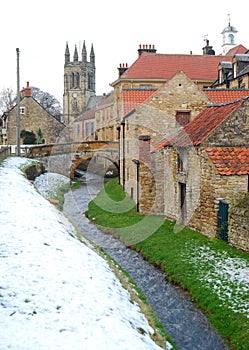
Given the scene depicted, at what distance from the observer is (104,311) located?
8.45 meters

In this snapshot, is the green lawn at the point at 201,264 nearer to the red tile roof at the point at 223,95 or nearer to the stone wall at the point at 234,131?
the stone wall at the point at 234,131

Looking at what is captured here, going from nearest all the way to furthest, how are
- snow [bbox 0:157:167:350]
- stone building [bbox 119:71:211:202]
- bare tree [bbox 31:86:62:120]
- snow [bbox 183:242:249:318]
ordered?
snow [bbox 0:157:167:350] < snow [bbox 183:242:249:318] < stone building [bbox 119:71:211:202] < bare tree [bbox 31:86:62:120]

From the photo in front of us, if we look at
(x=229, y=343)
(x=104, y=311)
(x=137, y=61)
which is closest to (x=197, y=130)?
(x=229, y=343)

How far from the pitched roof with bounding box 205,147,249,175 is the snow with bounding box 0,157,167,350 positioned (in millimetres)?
6143

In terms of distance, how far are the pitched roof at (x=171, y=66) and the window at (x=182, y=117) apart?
20489mm

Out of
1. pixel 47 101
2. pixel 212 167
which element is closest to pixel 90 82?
pixel 47 101

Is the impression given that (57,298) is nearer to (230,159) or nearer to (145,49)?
(230,159)

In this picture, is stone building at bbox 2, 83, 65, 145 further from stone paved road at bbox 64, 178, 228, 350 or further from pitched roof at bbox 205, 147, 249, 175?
pitched roof at bbox 205, 147, 249, 175

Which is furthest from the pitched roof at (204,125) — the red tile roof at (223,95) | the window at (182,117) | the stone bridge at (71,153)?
the stone bridge at (71,153)

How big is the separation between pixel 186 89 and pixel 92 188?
15.0m

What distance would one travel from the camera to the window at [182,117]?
24641mm

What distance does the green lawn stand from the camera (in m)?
10.6

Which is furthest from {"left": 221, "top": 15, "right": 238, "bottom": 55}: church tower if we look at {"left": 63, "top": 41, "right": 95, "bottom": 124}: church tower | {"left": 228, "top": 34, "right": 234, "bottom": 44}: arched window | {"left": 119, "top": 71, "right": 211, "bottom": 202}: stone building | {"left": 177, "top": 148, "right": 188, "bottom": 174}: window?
{"left": 177, "top": 148, "right": 188, "bottom": 174}: window

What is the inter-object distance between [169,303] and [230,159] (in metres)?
6.45
